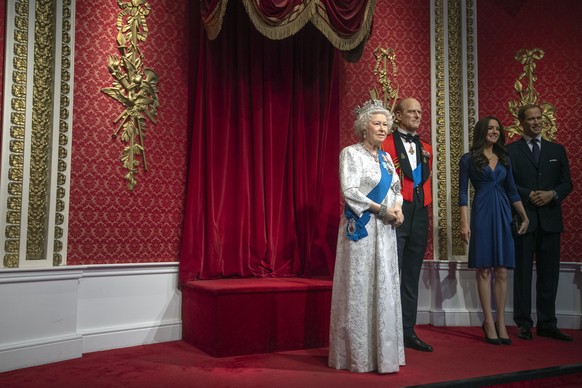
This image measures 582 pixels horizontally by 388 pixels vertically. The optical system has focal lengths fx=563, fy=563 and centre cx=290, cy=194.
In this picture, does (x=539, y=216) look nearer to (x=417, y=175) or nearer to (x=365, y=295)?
(x=417, y=175)

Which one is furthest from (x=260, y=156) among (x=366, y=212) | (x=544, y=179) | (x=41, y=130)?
(x=544, y=179)

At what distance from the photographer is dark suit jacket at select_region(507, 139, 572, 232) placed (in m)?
4.27

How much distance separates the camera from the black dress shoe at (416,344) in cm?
362

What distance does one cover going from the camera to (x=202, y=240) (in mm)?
3934

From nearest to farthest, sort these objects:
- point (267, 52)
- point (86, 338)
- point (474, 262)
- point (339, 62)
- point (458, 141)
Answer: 1. point (86, 338)
2. point (474, 262)
3. point (267, 52)
4. point (339, 62)
5. point (458, 141)

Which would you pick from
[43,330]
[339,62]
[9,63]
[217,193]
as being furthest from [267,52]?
[43,330]

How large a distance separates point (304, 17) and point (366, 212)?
1407mm

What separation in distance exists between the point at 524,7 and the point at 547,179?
168 centimetres

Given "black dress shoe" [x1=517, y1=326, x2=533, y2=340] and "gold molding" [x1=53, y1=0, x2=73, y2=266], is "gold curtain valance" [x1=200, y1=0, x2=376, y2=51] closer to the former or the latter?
"gold molding" [x1=53, y1=0, x2=73, y2=266]

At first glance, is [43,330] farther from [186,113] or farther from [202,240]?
[186,113]

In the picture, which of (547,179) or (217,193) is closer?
(217,193)

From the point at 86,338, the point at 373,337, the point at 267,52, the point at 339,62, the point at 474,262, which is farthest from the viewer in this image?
the point at 339,62

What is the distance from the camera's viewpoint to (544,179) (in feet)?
14.1

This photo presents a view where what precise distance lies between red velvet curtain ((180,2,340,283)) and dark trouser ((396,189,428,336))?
677 mm
